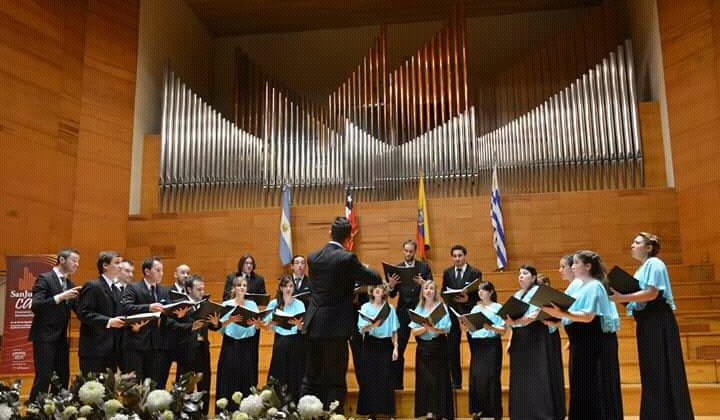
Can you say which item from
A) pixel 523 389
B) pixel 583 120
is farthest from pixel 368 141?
pixel 523 389

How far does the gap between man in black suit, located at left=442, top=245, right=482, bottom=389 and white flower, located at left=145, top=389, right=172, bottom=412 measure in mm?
3715

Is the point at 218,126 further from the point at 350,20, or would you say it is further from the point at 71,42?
the point at 350,20

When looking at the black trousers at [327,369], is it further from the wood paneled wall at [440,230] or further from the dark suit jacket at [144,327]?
the wood paneled wall at [440,230]

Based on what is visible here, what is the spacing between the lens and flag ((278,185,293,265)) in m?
8.20

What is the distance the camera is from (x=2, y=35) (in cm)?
724

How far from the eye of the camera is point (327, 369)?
3.94m

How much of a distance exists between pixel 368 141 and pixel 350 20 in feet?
8.63

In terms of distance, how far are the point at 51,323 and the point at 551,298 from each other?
11.1ft

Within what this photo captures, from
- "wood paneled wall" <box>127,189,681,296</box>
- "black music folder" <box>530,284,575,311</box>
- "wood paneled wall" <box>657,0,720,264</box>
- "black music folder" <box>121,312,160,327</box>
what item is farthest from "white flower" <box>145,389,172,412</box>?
"wood paneled wall" <box>657,0,720,264</box>

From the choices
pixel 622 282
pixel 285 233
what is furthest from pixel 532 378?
pixel 285 233

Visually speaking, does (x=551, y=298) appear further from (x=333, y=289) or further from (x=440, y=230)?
(x=440, y=230)

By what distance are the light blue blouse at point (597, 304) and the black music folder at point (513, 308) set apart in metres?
0.34

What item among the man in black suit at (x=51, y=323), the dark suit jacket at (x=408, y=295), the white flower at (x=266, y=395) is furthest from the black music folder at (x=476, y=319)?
the white flower at (x=266, y=395)

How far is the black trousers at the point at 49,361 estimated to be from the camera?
483 centimetres
